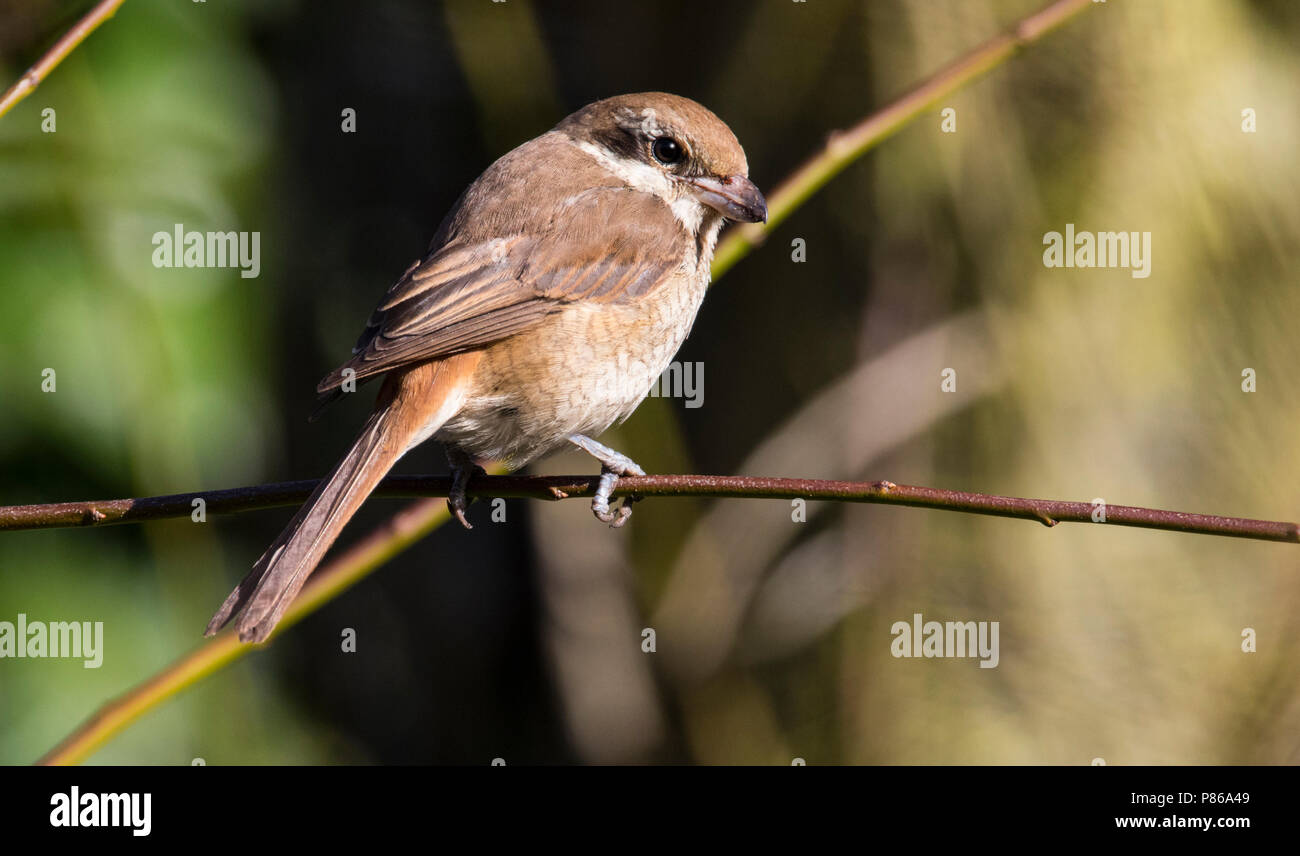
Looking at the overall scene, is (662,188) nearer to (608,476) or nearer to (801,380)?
(608,476)

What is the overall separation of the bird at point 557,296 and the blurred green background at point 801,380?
0.90 metres

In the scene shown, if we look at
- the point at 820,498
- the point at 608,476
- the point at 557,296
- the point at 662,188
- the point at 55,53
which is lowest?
the point at 820,498

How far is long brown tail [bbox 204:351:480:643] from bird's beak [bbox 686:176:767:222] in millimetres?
636

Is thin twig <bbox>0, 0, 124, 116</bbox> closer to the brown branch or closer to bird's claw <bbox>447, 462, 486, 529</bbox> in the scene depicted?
the brown branch

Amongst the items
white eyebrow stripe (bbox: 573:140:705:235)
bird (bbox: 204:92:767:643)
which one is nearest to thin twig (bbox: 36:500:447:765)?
bird (bbox: 204:92:767:643)

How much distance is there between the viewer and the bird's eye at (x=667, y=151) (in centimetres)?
295

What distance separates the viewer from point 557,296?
9.12 ft

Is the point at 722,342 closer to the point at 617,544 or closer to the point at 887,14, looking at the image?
the point at 617,544

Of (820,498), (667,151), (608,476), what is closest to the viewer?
(820,498)

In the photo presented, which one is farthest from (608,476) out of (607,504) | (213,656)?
(213,656)

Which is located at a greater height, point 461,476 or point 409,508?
point 461,476

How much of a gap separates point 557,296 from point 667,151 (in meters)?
0.47

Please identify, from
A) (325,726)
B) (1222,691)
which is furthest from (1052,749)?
(325,726)

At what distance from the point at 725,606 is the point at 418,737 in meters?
1.48
